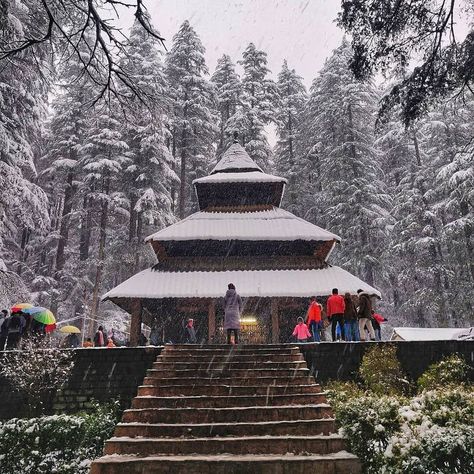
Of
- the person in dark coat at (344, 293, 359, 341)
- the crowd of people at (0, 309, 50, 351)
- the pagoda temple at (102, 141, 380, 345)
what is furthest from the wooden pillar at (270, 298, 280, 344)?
the crowd of people at (0, 309, 50, 351)

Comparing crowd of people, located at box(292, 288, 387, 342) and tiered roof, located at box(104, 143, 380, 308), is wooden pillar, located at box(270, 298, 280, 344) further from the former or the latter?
crowd of people, located at box(292, 288, 387, 342)

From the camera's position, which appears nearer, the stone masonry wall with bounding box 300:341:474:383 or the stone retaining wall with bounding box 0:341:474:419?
the stone retaining wall with bounding box 0:341:474:419

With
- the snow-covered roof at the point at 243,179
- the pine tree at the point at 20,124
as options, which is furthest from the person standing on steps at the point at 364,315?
the pine tree at the point at 20,124

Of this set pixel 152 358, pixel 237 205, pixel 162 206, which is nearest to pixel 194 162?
pixel 162 206

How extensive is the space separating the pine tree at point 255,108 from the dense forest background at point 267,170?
0.37 feet

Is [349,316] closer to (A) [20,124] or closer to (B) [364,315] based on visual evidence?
(B) [364,315]

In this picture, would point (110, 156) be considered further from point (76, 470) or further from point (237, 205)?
point (76, 470)

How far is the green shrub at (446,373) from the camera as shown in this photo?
30.7 ft

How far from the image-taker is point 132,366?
9.91 m

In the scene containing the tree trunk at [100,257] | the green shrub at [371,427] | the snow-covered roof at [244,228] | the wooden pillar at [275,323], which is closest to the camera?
the green shrub at [371,427]

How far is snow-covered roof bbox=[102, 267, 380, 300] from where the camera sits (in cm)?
1462

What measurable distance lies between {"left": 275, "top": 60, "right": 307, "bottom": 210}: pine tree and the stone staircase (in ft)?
79.0

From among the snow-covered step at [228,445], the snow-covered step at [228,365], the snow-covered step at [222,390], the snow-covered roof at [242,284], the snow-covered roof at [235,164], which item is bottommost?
the snow-covered step at [228,445]

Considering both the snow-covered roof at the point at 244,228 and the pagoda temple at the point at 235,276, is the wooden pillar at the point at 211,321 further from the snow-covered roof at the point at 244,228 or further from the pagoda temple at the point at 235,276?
the snow-covered roof at the point at 244,228
